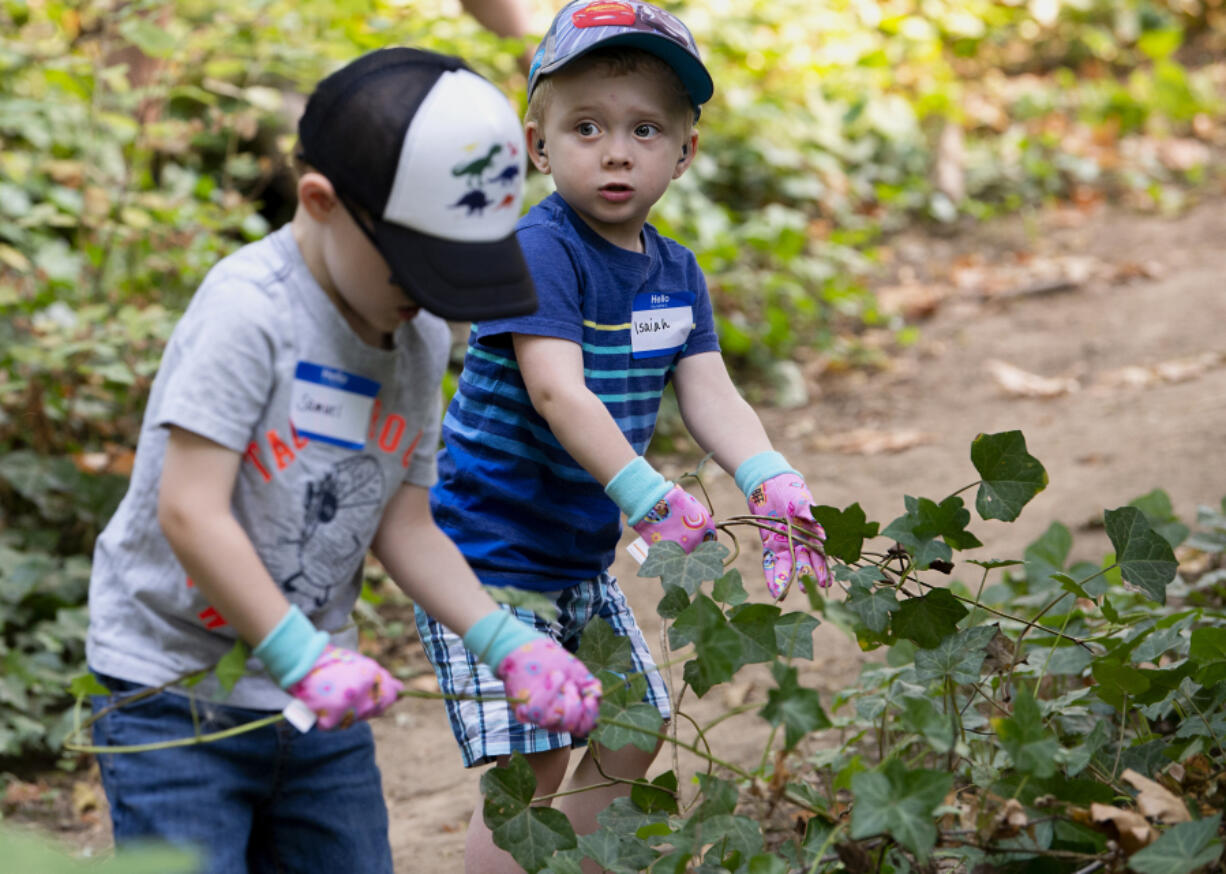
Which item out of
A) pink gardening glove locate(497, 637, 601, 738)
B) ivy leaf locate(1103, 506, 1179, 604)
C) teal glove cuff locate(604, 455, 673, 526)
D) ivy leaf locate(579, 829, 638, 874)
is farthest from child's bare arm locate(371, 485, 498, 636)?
ivy leaf locate(1103, 506, 1179, 604)

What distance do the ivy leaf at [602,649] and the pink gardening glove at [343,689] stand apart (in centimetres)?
39

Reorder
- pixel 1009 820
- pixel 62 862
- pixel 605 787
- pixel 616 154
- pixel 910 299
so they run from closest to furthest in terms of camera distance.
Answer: pixel 62 862
pixel 1009 820
pixel 616 154
pixel 605 787
pixel 910 299

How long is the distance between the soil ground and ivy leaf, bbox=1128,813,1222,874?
1382mm

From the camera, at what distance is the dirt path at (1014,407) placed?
315cm

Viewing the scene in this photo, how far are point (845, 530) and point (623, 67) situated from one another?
0.79m

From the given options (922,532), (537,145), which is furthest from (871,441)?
(922,532)

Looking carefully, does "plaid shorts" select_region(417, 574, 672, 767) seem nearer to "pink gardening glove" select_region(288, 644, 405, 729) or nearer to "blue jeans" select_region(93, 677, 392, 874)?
"blue jeans" select_region(93, 677, 392, 874)

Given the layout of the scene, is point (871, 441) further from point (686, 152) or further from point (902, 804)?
Result: point (902, 804)

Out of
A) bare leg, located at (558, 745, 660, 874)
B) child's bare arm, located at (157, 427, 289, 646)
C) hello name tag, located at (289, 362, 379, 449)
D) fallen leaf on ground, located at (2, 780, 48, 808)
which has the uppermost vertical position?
hello name tag, located at (289, 362, 379, 449)

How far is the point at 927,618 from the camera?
5.86ft

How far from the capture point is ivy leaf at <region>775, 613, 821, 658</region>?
1.63m

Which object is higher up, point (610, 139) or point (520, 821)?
point (610, 139)

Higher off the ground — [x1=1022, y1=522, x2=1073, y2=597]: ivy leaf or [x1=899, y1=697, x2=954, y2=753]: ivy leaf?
[x1=899, y1=697, x2=954, y2=753]: ivy leaf

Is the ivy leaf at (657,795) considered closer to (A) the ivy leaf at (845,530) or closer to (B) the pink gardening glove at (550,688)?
(B) the pink gardening glove at (550,688)
